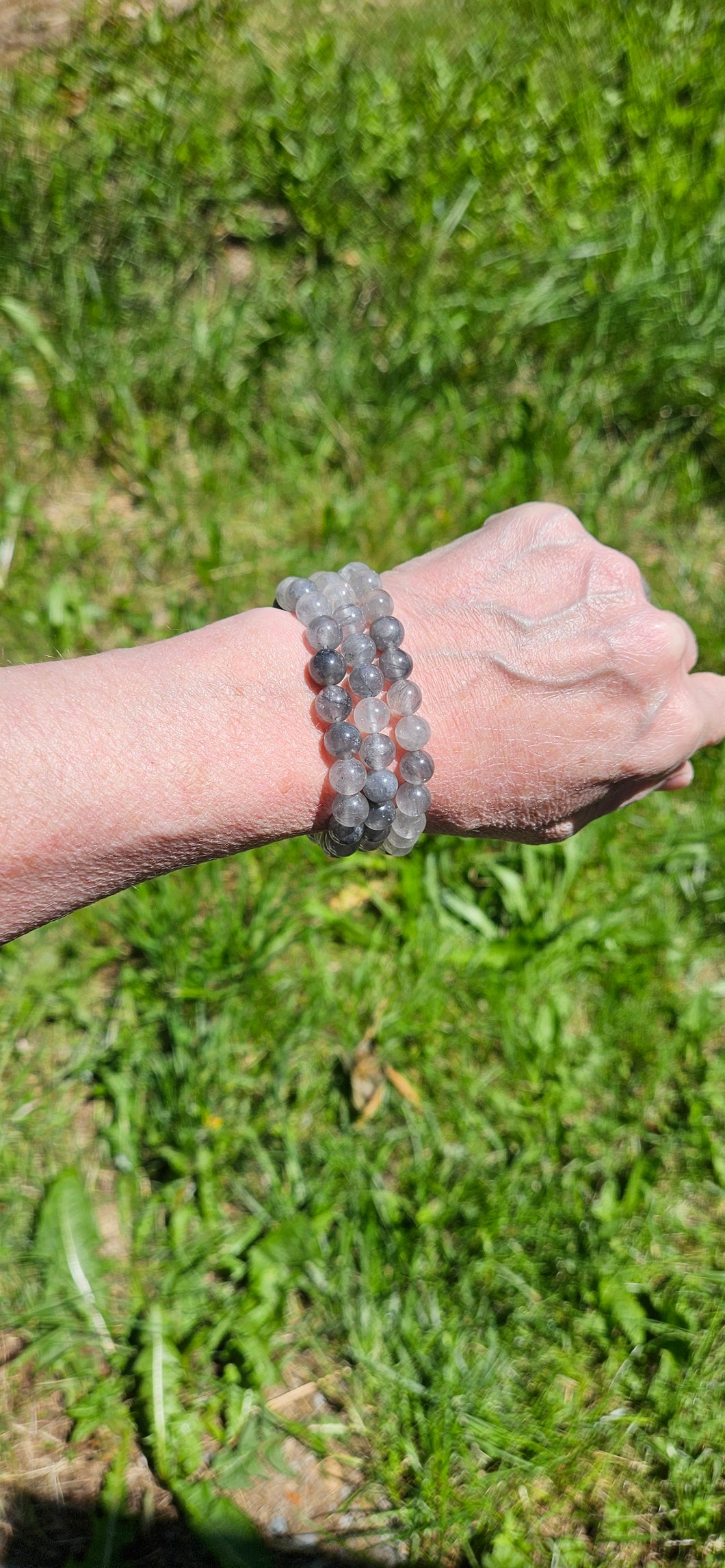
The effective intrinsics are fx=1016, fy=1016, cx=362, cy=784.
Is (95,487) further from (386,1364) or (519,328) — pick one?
(386,1364)

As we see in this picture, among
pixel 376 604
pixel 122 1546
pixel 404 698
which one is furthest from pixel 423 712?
pixel 122 1546

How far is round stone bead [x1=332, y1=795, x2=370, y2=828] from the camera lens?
173 cm

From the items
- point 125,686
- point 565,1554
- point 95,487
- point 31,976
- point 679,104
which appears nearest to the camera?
point 125,686

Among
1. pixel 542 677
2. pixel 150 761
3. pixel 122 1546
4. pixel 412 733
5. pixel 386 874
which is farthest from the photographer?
pixel 386 874

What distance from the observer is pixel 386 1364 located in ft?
8.16

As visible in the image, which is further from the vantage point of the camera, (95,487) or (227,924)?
(95,487)

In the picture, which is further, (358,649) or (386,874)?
(386,874)

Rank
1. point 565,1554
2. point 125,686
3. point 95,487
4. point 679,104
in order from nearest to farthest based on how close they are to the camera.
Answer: point 125,686
point 565,1554
point 95,487
point 679,104

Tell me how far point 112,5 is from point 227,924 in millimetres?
3427

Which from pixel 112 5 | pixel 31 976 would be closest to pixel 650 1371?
pixel 31 976

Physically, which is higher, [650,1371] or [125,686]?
[125,686]

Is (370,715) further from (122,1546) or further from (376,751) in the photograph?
(122,1546)

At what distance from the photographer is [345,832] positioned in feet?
5.79

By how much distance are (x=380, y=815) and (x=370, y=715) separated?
175 millimetres
